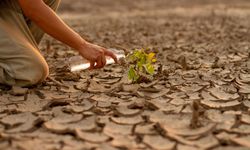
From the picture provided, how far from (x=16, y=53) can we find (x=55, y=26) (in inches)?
9.2

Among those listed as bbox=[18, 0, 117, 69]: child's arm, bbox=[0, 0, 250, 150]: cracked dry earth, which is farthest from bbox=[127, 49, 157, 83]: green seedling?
bbox=[18, 0, 117, 69]: child's arm

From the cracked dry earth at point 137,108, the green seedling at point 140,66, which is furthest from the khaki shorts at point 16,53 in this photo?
the green seedling at point 140,66

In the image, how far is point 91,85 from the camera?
215 centimetres

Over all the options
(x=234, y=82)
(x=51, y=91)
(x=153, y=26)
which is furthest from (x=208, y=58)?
(x=153, y=26)

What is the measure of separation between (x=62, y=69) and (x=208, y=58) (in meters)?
1.00

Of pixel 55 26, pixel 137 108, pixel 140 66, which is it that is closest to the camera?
pixel 137 108

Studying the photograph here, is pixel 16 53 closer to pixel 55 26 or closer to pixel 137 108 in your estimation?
pixel 55 26

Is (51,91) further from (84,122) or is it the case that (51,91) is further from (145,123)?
(145,123)

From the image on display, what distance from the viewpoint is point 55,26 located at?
196 centimetres

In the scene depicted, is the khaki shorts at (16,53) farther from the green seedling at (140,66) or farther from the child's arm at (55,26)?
the green seedling at (140,66)

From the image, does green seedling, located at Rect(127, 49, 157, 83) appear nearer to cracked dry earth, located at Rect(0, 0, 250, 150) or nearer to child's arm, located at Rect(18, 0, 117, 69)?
cracked dry earth, located at Rect(0, 0, 250, 150)

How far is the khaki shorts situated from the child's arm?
13 centimetres

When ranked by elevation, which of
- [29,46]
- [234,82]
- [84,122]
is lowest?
[84,122]

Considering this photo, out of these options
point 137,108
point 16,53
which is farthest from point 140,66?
point 16,53
